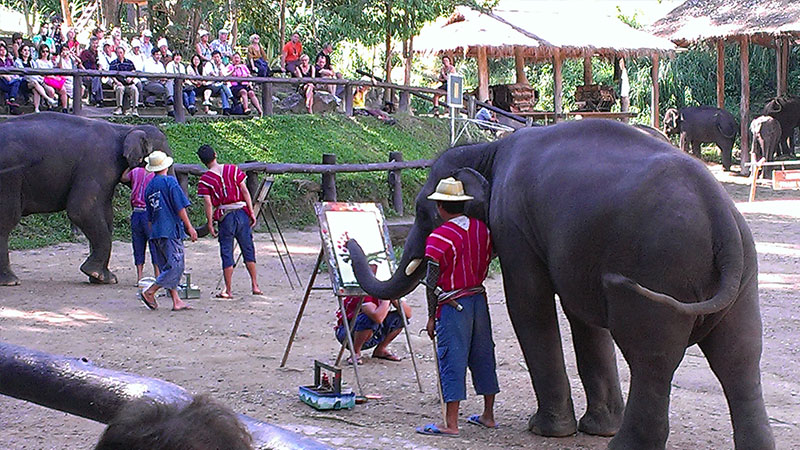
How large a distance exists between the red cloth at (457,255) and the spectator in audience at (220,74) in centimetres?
1367

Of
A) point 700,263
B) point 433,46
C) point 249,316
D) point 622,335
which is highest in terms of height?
point 433,46

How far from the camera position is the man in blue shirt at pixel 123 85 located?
18.4 meters

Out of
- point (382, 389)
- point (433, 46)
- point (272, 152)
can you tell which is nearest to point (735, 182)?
point (433, 46)

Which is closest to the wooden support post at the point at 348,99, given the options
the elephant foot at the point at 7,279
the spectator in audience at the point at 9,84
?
the spectator in audience at the point at 9,84

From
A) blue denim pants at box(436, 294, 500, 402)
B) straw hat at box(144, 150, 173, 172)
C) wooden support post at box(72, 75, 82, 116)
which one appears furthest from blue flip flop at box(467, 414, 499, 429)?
wooden support post at box(72, 75, 82, 116)

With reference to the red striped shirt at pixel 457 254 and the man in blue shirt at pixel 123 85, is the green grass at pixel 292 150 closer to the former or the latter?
the man in blue shirt at pixel 123 85

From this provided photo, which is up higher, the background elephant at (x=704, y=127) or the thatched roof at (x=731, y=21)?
the thatched roof at (x=731, y=21)

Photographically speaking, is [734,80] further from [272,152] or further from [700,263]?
[700,263]

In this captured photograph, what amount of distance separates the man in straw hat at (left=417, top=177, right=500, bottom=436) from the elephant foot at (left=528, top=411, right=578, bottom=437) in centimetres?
31

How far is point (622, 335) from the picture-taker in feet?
17.9

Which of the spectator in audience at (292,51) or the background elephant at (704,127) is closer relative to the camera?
the spectator in audience at (292,51)

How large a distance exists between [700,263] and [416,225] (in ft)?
7.01

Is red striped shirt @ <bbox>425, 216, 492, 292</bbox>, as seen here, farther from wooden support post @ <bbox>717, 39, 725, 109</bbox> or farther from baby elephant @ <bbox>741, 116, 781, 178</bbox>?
wooden support post @ <bbox>717, 39, 725, 109</bbox>

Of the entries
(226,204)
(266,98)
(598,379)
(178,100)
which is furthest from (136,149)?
(266,98)
